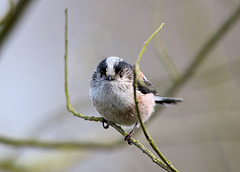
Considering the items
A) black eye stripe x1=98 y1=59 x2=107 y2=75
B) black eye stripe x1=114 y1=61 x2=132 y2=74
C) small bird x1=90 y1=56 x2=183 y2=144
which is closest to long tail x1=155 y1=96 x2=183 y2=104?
small bird x1=90 y1=56 x2=183 y2=144

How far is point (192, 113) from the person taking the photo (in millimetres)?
5051

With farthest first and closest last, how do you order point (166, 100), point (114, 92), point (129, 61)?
point (129, 61) → point (166, 100) → point (114, 92)

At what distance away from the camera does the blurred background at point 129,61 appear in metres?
4.48

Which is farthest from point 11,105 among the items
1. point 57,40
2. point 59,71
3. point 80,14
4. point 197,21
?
point 197,21

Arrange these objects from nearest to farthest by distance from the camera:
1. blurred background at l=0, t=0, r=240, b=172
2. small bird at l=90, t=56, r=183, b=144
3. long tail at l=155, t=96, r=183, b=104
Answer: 1. small bird at l=90, t=56, r=183, b=144
2. long tail at l=155, t=96, r=183, b=104
3. blurred background at l=0, t=0, r=240, b=172

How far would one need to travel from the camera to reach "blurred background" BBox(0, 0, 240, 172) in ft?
14.7

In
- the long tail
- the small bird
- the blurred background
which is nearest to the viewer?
the small bird

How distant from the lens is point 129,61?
20.1ft

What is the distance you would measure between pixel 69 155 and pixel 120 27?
3063 millimetres

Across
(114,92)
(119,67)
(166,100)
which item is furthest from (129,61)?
(114,92)

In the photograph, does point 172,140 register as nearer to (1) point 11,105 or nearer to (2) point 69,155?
(2) point 69,155

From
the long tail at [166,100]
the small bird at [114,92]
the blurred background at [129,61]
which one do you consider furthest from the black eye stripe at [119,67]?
the long tail at [166,100]

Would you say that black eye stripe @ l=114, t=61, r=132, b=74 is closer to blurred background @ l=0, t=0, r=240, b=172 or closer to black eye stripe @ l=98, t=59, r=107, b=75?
black eye stripe @ l=98, t=59, r=107, b=75

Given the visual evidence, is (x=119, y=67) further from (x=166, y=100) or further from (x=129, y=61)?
(x=129, y=61)
